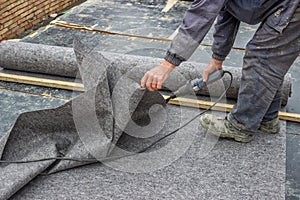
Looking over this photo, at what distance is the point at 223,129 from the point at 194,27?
613 millimetres

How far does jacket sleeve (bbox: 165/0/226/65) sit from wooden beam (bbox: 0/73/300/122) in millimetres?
640

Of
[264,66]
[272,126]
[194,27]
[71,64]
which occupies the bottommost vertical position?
[272,126]

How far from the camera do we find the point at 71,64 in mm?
2309

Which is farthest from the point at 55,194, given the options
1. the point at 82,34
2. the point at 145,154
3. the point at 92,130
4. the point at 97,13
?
the point at 97,13

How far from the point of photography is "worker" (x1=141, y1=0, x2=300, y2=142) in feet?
4.83

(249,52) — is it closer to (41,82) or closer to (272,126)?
(272,126)

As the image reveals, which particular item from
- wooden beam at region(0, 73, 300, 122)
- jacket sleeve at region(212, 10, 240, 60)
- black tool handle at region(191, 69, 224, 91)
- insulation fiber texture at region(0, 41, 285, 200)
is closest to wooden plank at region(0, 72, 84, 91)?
wooden beam at region(0, 73, 300, 122)

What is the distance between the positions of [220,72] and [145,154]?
571 millimetres

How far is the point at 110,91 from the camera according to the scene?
175cm

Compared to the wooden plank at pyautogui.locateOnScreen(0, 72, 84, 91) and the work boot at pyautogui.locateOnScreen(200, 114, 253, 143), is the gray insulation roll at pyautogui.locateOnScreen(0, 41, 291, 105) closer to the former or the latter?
the wooden plank at pyautogui.locateOnScreen(0, 72, 84, 91)

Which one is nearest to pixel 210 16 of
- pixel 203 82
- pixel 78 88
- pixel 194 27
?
pixel 194 27

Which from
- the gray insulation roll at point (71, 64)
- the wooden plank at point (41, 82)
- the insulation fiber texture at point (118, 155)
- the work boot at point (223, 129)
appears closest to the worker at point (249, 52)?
the work boot at point (223, 129)

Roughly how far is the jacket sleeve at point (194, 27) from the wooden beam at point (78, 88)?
640 millimetres

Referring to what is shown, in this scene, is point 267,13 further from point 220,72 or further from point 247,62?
point 220,72
